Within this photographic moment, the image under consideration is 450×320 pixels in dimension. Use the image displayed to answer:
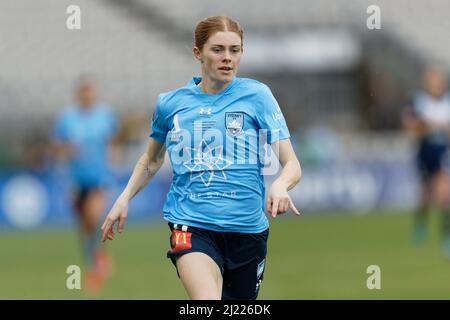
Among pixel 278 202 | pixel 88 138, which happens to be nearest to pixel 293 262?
pixel 88 138

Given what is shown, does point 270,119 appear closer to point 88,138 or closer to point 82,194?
point 88,138

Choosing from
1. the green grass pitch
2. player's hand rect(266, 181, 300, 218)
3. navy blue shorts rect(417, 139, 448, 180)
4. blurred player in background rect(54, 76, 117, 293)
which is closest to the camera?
player's hand rect(266, 181, 300, 218)

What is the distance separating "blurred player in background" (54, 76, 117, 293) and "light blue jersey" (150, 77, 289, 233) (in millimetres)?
7994

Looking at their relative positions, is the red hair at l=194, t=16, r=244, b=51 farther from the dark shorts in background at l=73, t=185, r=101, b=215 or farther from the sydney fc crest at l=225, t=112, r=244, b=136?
the dark shorts in background at l=73, t=185, r=101, b=215

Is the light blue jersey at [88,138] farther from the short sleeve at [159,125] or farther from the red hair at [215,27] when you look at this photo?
the red hair at [215,27]

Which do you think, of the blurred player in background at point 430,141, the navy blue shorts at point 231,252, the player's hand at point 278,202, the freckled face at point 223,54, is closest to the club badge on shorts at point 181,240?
the navy blue shorts at point 231,252

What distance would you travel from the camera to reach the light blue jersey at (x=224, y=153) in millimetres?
6281

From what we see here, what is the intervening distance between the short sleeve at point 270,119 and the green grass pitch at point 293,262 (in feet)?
17.0

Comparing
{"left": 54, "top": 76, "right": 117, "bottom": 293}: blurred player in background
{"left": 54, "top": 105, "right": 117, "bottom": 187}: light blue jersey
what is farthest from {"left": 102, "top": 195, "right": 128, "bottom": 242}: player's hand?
{"left": 54, "top": 105, "right": 117, "bottom": 187}: light blue jersey

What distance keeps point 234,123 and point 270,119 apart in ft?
0.72

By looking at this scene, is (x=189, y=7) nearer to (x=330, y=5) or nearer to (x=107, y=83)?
(x=330, y=5)

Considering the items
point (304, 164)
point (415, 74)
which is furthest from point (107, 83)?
point (415, 74)

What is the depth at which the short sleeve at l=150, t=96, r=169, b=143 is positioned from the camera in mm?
6559

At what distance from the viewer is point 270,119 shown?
6.28 metres
